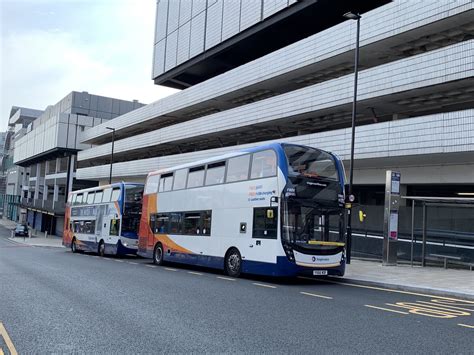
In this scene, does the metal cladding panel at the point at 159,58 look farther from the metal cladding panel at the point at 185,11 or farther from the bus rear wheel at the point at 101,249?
the bus rear wheel at the point at 101,249

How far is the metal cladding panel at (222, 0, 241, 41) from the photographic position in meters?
35.1

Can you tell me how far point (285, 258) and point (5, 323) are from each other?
7471mm

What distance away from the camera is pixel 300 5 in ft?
96.1

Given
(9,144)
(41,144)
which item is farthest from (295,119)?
(9,144)

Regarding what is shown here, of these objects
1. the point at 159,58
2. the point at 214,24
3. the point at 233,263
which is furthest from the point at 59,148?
the point at 233,263

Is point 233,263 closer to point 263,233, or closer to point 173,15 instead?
point 263,233

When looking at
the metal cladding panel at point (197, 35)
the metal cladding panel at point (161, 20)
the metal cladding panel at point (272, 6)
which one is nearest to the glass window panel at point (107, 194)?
the metal cladding panel at point (272, 6)

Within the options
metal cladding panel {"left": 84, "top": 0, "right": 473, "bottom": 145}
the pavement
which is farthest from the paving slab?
metal cladding panel {"left": 84, "top": 0, "right": 473, "bottom": 145}

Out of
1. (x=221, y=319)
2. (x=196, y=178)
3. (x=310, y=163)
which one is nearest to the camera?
(x=221, y=319)

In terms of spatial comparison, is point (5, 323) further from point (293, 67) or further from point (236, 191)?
point (293, 67)

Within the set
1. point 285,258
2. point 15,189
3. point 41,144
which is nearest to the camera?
point 285,258

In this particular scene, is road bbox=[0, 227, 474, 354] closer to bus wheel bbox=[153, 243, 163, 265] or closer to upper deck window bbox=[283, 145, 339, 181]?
upper deck window bbox=[283, 145, 339, 181]

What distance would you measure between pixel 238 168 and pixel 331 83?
1172 centimetres

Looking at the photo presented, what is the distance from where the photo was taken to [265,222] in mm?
13625
